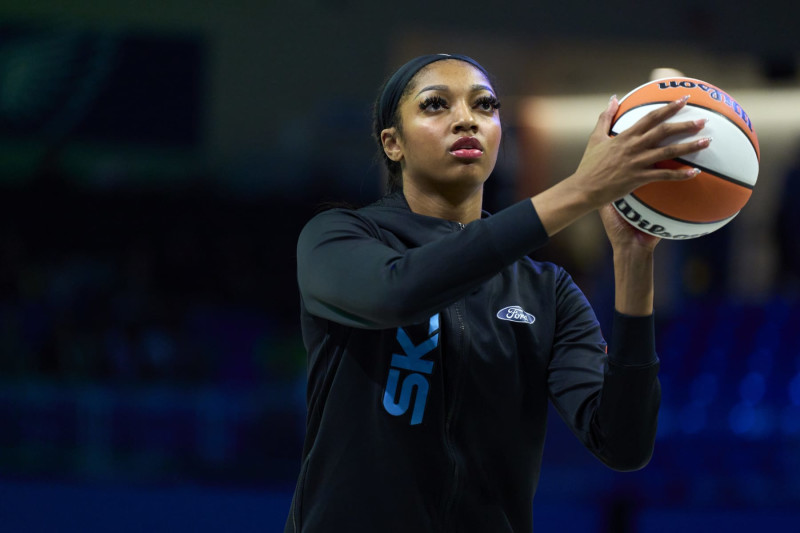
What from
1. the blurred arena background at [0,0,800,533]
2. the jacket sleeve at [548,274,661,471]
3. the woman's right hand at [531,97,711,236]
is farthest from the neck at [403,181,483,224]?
the blurred arena background at [0,0,800,533]

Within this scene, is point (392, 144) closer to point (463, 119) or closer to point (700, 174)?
point (463, 119)

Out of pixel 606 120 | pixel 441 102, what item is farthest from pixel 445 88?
pixel 606 120

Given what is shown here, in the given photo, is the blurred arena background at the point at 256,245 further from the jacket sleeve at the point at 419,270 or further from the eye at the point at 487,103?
the jacket sleeve at the point at 419,270

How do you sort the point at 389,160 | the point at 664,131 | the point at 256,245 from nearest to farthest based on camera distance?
the point at 664,131, the point at 389,160, the point at 256,245

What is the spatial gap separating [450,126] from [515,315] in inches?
15.5

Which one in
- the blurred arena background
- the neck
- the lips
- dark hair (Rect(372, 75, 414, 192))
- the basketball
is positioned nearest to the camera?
the basketball

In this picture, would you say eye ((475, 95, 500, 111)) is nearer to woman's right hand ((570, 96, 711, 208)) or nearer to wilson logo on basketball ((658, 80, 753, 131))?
wilson logo on basketball ((658, 80, 753, 131))

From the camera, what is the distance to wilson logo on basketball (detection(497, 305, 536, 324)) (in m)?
1.75

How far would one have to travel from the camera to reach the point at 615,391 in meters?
1.61

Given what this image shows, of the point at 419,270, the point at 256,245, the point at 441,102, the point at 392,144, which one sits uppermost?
the point at 441,102

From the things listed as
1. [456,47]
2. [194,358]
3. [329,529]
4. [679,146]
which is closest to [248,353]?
[194,358]

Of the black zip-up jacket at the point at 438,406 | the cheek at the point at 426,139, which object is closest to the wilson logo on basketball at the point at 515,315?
the black zip-up jacket at the point at 438,406

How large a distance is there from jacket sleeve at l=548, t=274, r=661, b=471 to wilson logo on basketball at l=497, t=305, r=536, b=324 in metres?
0.10

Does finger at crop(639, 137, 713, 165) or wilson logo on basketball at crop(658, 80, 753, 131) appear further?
wilson logo on basketball at crop(658, 80, 753, 131)
